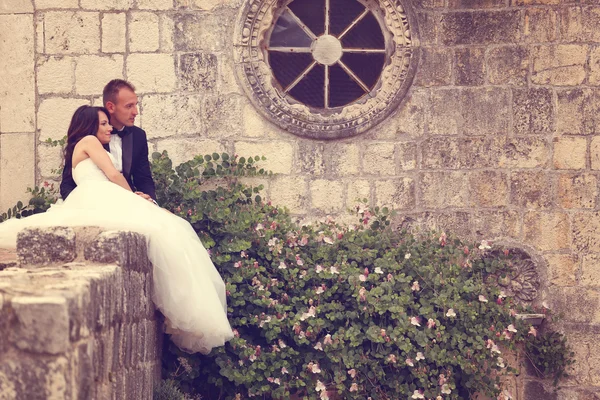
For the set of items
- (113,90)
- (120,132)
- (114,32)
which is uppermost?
(114,32)

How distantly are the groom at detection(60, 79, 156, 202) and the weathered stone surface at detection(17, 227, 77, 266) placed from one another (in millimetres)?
1598

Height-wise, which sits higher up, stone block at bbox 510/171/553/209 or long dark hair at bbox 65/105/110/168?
long dark hair at bbox 65/105/110/168

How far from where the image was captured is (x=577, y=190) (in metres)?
6.40

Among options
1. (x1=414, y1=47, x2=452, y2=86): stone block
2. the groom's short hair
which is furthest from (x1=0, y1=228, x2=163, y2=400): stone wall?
(x1=414, y1=47, x2=452, y2=86): stone block

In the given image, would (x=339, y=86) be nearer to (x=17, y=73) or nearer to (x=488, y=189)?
(x=488, y=189)

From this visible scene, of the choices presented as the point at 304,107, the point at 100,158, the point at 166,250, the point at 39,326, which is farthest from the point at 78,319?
the point at 304,107

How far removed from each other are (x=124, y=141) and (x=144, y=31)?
3.78ft

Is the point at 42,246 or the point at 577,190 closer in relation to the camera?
the point at 42,246

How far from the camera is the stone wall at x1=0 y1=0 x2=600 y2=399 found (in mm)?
6418

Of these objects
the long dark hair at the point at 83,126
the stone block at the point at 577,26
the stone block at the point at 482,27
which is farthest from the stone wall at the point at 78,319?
the stone block at the point at 577,26

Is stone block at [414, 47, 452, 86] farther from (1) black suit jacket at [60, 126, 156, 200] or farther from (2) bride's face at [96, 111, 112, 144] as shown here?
(2) bride's face at [96, 111, 112, 144]

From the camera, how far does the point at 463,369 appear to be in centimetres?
561

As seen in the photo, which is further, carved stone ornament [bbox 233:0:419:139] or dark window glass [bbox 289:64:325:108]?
dark window glass [bbox 289:64:325:108]

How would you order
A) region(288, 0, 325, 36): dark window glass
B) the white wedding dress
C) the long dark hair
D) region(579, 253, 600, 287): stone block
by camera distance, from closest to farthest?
the white wedding dress, the long dark hair, region(579, 253, 600, 287): stone block, region(288, 0, 325, 36): dark window glass
